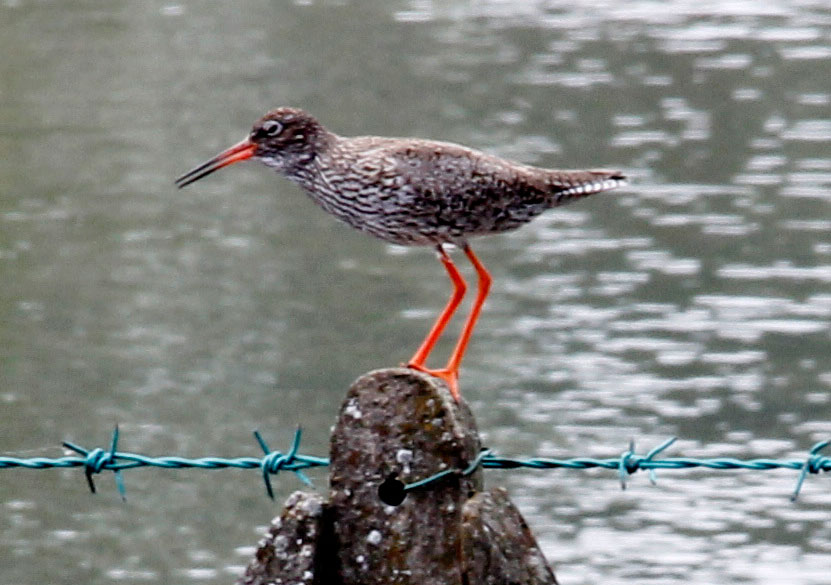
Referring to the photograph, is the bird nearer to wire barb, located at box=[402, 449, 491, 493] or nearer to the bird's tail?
the bird's tail

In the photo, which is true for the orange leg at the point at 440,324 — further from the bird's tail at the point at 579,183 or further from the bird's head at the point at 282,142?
the bird's head at the point at 282,142

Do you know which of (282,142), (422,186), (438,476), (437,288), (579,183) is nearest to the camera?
(438,476)

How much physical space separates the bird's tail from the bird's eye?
89 centimetres

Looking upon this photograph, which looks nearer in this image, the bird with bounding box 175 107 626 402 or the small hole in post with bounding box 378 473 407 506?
the small hole in post with bounding box 378 473 407 506

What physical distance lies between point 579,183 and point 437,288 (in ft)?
30.3

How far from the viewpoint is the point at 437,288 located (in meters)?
14.6

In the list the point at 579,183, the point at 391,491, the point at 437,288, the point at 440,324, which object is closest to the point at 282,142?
the point at 579,183

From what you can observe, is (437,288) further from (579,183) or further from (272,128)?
(579,183)

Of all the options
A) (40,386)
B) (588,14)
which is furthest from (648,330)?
(588,14)

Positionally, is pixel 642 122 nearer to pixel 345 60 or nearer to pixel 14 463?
pixel 345 60

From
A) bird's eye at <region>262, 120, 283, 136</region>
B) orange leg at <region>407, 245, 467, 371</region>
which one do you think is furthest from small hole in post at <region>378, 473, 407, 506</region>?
bird's eye at <region>262, 120, 283, 136</region>

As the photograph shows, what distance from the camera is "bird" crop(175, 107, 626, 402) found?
16.8 feet

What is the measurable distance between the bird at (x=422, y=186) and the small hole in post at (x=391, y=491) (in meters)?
1.58

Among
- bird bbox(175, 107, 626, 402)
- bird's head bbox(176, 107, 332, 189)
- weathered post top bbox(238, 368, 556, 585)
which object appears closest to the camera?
weathered post top bbox(238, 368, 556, 585)
